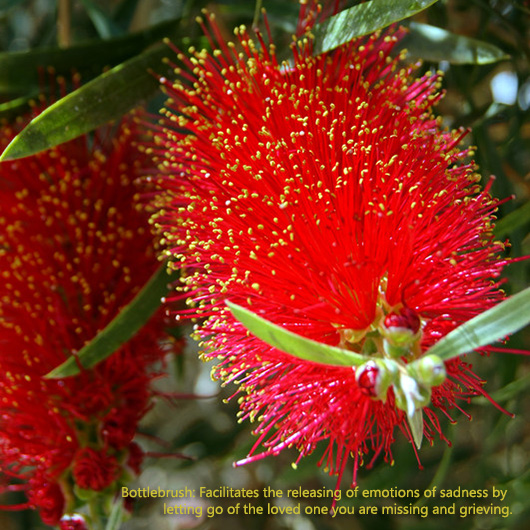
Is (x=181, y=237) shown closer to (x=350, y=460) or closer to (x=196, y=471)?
(x=350, y=460)

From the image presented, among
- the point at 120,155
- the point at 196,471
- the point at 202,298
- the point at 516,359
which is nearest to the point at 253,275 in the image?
the point at 202,298

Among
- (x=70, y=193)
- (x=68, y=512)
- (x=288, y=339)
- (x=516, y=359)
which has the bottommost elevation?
(x=68, y=512)

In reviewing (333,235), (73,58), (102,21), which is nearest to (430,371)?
(333,235)

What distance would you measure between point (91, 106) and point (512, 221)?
630mm

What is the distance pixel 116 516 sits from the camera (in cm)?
96

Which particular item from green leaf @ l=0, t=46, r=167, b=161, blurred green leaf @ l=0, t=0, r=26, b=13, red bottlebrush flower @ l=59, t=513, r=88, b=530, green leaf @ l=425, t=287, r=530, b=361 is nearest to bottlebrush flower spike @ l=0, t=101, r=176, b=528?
red bottlebrush flower @ l=59, t=513, r=88, b=530

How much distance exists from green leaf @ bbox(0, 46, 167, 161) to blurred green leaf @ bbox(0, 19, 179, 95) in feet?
0.45

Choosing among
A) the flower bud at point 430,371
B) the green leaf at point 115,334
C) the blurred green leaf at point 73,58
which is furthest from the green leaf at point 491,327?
the blurred green leaf at point 73,58

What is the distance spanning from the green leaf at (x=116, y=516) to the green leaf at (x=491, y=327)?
0.59 meters

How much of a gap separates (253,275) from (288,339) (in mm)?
217

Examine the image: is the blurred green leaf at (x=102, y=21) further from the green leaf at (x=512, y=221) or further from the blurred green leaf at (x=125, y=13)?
the green leaf at (x=512, y=221)

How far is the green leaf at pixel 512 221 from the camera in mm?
926

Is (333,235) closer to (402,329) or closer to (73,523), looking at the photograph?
(402,329)

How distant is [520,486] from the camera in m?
1.20
